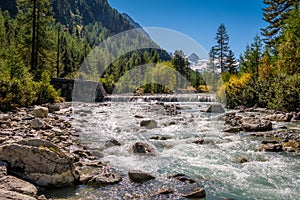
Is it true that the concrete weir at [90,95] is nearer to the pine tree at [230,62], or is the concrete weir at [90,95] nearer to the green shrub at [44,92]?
the green shrub at [44,92]

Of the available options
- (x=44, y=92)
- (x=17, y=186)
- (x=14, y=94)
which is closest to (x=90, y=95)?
(x=44, y=92)

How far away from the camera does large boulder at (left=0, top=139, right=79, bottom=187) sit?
4938mm

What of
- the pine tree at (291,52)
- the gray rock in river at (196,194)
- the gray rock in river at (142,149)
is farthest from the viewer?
the pine tree at (291,52)

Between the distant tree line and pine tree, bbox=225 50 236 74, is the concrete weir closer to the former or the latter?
the distant tree line

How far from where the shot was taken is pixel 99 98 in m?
38.1

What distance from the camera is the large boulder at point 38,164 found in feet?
16.2

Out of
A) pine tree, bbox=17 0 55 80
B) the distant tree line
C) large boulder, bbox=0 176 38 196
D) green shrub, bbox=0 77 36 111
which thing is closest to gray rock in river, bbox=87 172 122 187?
large boulder, bbox=0 176 38 196

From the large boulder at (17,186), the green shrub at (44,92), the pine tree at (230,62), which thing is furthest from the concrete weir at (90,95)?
the pine tree at (230,62)

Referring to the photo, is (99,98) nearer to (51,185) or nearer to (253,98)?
(253,98)

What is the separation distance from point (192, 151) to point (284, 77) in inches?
624

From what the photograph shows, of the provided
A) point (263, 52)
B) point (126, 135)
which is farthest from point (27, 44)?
point (263, 52)

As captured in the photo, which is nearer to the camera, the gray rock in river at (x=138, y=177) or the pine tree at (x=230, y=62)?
the gray rock in river at (x=138, y=177)

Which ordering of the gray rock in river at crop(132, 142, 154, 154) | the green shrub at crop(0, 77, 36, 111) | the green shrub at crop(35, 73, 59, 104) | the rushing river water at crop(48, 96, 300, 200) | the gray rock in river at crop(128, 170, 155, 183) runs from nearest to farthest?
the rushing river water at crop(48, 96, 300, 200) → the gray rock in river at crop(128, 170, 155, 183) → the gray rock in river at crop(132, 142, 154, 154) → the green shrub at crop(0, 77, 36, 111) → the green shrub at crop(35, 73, 59, 104)

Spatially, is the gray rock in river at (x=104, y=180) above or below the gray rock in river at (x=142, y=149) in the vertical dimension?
below
